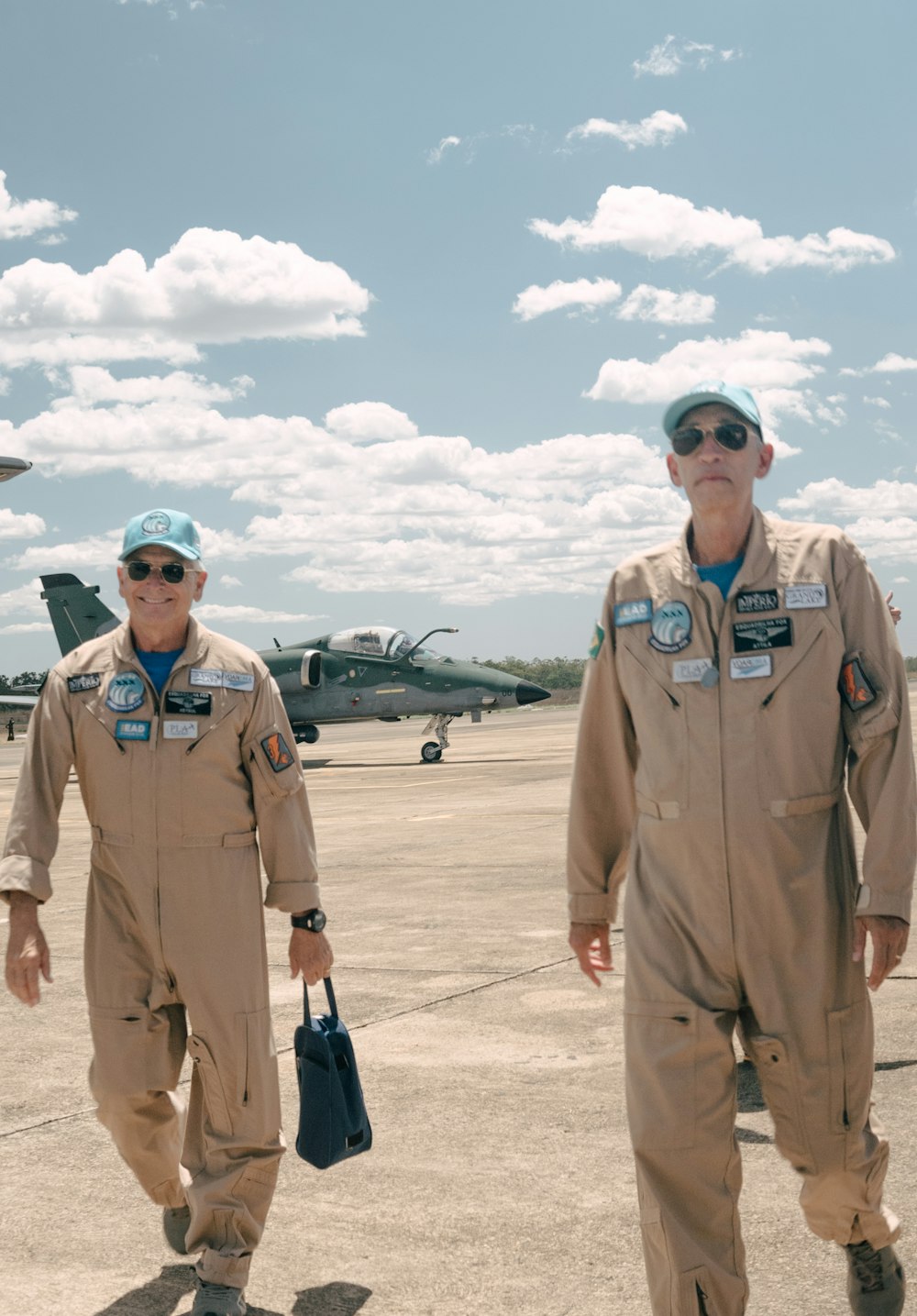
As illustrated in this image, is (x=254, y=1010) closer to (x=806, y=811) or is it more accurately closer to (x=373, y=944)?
(x=806, y=811)

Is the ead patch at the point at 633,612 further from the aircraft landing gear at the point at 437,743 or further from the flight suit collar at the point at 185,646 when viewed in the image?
the aircraft landing gear at the point at 437,743

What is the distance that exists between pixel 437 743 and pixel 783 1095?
25817 millimetres

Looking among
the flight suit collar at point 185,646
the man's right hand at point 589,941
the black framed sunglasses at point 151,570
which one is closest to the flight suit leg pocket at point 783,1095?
the man's right hand at point 589,941

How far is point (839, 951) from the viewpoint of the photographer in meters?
3.08

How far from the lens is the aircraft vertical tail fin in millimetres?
33500

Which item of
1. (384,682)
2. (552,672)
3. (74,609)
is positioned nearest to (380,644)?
(384,682)

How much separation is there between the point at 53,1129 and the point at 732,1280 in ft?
9.38

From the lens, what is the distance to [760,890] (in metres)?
3.03

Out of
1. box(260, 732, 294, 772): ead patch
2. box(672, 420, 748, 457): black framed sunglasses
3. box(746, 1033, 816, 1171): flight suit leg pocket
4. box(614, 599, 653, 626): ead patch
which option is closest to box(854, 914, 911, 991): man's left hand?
box(746, 1033, 816, 1171): flight suit leg pocket

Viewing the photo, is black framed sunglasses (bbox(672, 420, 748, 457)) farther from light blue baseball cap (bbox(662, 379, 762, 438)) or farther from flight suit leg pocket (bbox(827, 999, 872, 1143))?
flight suit leg pocket (bbox(827, 999, 872, 1143))

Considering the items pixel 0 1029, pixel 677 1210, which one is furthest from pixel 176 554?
pixel 0 1029

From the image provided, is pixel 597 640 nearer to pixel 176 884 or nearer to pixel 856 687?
pixel 856 687

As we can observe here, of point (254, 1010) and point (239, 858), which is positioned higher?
point (239, 858)

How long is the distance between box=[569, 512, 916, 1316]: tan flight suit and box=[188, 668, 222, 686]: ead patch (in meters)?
1.29
